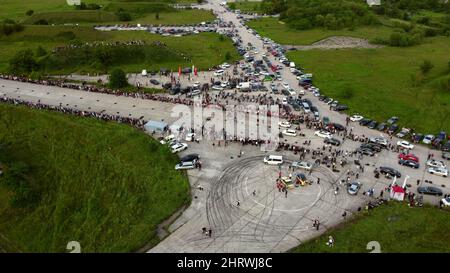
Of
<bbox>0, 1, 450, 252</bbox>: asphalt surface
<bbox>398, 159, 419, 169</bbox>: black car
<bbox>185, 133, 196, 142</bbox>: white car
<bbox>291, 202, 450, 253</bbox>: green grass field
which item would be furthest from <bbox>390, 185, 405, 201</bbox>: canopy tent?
<bbox>185, 133, 196, 142</bbox>: white car

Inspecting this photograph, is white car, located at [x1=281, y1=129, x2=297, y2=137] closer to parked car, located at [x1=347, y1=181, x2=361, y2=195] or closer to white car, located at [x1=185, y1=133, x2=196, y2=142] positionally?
white car, located at [x1=185, y1=133, x2=196, y2=142]

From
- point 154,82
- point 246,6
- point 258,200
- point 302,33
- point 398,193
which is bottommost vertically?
point 258,200

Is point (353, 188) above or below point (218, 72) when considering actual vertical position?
below

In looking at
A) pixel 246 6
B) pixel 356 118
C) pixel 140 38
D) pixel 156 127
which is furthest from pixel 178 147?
pixel 246 6

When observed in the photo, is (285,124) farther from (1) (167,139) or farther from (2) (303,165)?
(1) (167,139)

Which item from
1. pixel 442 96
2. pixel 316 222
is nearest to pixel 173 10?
pixel 442 96

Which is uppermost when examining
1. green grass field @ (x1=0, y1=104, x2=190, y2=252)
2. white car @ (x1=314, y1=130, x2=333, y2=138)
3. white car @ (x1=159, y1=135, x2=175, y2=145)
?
white car @ (x1=314, y1=130, x2=333, y2=138)

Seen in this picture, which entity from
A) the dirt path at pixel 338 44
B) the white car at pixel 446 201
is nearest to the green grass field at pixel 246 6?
the dirt path at pixel 338 44
